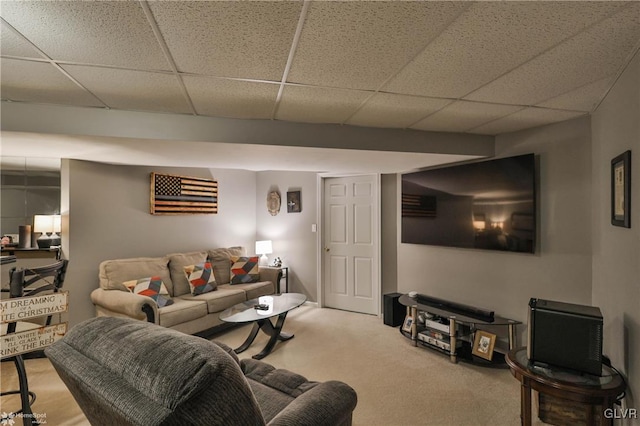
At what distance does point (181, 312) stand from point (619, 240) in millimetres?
3737

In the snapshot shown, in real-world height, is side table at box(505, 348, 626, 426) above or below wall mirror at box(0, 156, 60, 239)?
below

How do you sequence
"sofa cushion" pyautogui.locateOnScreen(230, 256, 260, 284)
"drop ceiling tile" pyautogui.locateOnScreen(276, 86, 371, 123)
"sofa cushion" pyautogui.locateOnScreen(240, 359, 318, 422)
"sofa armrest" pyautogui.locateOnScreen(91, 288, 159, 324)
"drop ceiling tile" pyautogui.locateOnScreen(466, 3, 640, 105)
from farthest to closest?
"sofa cushion" pyautogui.locateOnScreen(230, 256, 260, 284), "sofa armrest" pyautogui.locateOnScreen(91, 288, 159, 324), "drop ceiling tile" pyautogui.locateOnScreen(276, 86, 371, 123), "sofa cushion" pyautogui.locateOnScreen(240, 359, 318, 422), "drop ceiling tile" pyautogui.locateOnScreen(466, 3, 640, 105)

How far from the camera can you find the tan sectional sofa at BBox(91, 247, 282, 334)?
10.8 ft

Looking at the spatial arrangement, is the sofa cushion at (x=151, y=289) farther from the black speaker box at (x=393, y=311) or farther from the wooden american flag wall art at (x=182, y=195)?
the black speaker box at (x=393, y=311)

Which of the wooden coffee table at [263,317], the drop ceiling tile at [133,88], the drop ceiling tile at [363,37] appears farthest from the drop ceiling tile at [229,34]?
the wooden coffee table at [263,317]

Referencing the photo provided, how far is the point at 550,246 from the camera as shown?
2.90 m

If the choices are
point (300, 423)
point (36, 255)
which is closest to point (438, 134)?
point (300, 423)

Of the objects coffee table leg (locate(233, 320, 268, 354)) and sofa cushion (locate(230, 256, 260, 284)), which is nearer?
coffee table leg (locate(233, 320, 268, 354))

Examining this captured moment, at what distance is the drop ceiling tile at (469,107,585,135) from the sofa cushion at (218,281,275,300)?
3255 millimetres

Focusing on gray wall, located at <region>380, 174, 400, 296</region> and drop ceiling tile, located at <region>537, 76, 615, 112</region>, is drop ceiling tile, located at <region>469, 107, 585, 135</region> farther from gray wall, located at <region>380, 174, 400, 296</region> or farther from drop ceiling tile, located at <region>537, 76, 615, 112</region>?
gray wall, located at <region>380, 174, 400, 296</region>

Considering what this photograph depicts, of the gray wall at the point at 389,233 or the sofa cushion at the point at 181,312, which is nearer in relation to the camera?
the sofa cushion at the point at 181,312

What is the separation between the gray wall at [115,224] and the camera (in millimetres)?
3613

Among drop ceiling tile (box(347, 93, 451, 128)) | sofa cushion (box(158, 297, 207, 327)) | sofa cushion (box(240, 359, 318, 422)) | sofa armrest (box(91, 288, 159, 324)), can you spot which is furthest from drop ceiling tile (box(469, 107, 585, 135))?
sofa armrest (box(91, 288, 159, 324))

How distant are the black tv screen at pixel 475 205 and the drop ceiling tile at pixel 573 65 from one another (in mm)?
970
